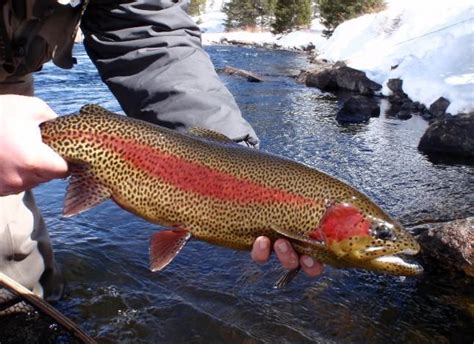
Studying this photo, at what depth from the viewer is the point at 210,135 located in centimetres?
250

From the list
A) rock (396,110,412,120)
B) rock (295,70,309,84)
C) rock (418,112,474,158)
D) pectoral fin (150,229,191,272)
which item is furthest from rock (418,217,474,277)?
rock (295,70,309,84)

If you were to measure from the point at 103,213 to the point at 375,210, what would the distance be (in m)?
3.85

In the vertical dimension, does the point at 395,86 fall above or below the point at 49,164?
below

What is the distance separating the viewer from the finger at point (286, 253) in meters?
2.33

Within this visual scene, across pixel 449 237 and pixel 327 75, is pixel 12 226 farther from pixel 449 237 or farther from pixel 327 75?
pixel 327 75

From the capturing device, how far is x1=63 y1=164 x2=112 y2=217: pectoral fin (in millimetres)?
2275

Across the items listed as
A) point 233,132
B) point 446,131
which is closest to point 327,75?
point 446,131

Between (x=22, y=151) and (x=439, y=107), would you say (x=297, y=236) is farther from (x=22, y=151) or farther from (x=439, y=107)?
(x=439, y=107)

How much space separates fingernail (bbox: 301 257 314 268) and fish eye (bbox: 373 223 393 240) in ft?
1.04

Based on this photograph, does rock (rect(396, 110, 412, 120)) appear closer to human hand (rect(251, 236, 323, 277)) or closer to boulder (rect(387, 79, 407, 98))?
boulder (rect(387, 79, 407, 98))

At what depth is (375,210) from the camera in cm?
242

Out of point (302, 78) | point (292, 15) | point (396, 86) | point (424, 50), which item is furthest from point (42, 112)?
point (292, 15)

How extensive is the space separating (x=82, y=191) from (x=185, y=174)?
47cm

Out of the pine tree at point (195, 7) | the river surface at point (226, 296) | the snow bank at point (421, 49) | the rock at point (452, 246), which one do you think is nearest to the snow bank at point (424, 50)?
the snow bank at point (421, 49)
